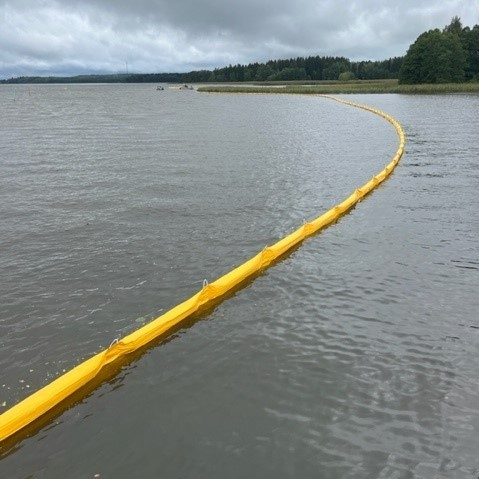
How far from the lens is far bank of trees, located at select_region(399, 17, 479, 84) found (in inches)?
5502

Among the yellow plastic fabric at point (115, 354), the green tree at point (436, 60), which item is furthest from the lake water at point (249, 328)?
the green tree at point (436, 60)

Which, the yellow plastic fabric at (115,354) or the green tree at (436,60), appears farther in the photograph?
the green tree at (436,60)

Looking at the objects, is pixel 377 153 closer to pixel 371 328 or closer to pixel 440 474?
pixel 371 328

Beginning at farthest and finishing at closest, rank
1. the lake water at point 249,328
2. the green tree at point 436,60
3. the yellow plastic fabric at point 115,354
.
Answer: the green tree at point 436,60
the yellow plastic fabric at point 115,354
the lake water at point 249,328

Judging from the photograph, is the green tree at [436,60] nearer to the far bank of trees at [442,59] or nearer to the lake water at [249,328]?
the far bank of trees at [442,59]

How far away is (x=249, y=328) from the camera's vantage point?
34.0 ft

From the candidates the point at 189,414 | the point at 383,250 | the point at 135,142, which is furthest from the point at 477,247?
the point at 135,142

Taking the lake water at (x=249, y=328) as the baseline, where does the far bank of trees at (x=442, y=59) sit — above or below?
above

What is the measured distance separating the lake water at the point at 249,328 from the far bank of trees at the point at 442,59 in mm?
134993

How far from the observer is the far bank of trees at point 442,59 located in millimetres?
139750

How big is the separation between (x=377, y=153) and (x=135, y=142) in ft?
65.2

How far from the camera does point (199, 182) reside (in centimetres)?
2434

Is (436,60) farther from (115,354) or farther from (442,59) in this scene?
(115,354)

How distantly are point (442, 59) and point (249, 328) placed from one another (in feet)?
498
